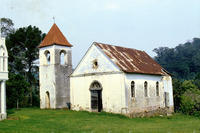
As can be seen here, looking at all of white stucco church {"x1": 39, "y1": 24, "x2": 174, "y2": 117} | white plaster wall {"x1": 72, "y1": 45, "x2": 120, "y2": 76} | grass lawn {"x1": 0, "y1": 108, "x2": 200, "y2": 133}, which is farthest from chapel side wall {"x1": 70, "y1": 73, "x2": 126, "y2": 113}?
grass lawn {"x1": 0, "y1": 108, "x2": 200, "y2": 133}

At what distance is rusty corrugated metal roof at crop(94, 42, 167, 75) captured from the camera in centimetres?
2911

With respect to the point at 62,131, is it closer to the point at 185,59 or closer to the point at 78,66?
the point at 78,66

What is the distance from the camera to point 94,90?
99.3 feet

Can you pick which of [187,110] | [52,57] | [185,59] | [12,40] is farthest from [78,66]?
[185,59]

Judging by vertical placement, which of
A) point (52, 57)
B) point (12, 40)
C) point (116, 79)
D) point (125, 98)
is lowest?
point (125, 98)

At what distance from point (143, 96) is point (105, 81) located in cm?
458

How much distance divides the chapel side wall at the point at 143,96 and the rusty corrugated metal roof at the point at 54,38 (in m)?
11.5

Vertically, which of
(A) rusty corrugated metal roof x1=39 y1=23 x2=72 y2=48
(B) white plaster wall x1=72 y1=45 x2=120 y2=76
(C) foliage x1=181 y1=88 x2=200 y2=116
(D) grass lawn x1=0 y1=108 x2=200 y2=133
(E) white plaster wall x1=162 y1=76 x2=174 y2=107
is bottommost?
(D) grass lawn x1=0 y1=108 x2=200 y2=133

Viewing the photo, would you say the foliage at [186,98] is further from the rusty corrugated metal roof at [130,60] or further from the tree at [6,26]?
the tree at [6,26]

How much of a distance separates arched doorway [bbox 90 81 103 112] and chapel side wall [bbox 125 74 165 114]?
3362 millimetres

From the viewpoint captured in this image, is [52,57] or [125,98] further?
[52,57]

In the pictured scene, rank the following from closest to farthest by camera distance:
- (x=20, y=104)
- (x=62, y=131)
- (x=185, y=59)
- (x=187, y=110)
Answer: (x=62, y=131)
(x=187, y=110)
(x=20, y=104)
(x=185, y=59)

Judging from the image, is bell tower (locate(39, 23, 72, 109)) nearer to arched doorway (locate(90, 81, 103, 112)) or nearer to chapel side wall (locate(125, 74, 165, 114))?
arched doorway (locate(90, 81, 103, 112))

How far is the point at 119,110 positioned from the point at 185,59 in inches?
2900
